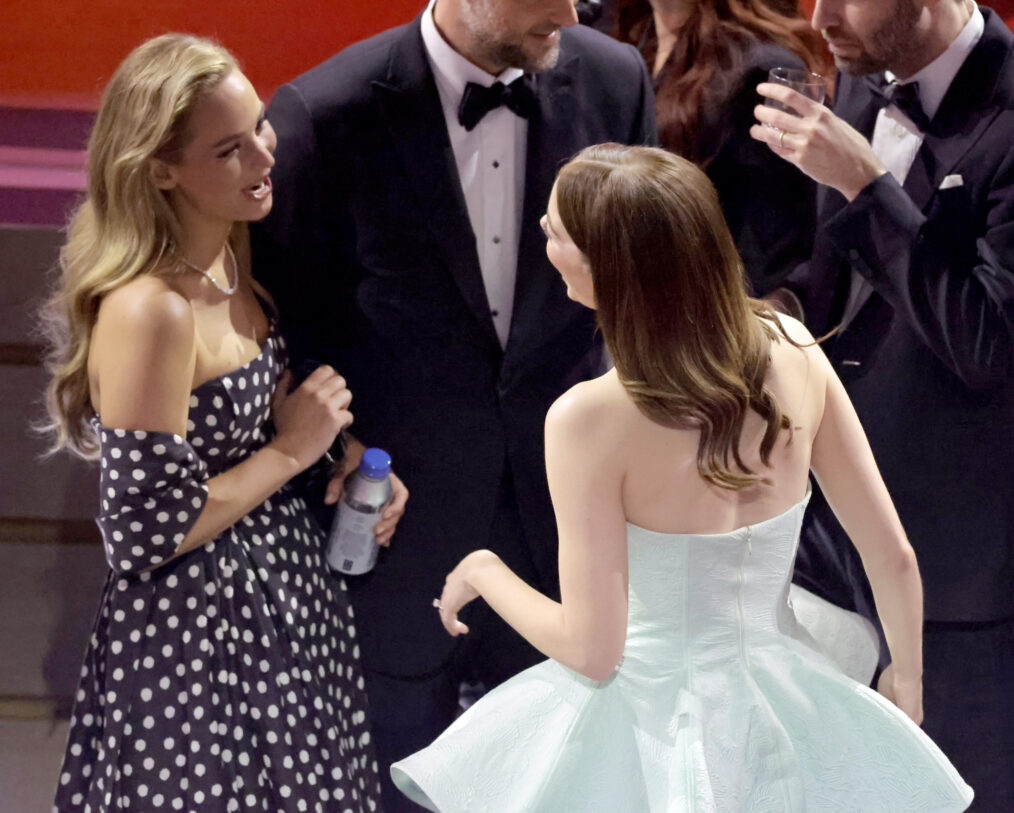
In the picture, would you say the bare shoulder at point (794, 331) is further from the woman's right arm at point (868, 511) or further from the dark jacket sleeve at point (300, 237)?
the dark jacket sleeve at point (300, 237)

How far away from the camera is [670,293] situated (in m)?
1.54

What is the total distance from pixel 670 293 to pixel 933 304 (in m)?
0.70

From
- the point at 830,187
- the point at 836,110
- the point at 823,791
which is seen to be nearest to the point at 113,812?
the point at 823,791

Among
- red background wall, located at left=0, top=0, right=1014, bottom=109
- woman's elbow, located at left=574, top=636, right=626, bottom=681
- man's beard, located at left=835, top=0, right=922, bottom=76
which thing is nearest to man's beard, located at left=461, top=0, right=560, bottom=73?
man's beard, located at left=835, top=0, right=922, bottom=76

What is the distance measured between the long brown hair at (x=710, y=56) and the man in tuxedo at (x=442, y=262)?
182 millimetres

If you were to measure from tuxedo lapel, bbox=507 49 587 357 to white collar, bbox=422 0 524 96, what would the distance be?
3.2 inches

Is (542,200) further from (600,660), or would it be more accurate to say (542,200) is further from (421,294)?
(600,660)

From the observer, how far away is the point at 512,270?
216 centimetres

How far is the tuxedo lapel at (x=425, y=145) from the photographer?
6.75 feet

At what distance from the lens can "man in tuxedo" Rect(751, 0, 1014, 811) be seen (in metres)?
2.01

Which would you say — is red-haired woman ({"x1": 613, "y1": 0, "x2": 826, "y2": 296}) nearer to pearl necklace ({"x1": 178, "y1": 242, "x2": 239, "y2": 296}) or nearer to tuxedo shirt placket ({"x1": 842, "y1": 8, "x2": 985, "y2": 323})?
tuxedo shirt placket ({"x1": 842, "y1": 8, "x2": 985, "y2": 323})

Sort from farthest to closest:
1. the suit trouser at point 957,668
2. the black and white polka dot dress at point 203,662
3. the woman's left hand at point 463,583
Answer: the suit trouser at point 957,668, the black and white polka dot dress at point 203,662, the woman's left hand at point 463,583

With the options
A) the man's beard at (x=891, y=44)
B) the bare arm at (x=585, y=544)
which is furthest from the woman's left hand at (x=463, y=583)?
the man's beard at (x=891, y=44)

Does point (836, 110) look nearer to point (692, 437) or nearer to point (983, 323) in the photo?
point (983, 323)
